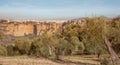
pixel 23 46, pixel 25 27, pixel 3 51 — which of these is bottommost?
pixel 25 27

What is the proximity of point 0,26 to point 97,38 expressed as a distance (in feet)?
383

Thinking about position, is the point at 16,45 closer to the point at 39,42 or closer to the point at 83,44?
the point at 39,42

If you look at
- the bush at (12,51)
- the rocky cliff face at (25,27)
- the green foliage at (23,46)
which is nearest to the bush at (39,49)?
the green foliage at (23,46)

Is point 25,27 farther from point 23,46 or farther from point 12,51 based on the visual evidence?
point 12,51

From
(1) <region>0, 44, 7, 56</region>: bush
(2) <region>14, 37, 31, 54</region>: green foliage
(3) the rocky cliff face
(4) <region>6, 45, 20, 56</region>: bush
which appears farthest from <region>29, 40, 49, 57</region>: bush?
(3) the rocky cliff face

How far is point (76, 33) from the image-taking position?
7688 centimetres

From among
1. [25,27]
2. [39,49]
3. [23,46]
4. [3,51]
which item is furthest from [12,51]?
[25,27]

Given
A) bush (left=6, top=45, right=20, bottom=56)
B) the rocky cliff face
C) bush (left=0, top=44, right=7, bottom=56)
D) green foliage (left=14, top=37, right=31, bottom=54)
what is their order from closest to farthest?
bush (left=0, top=44, right=7, bottom=56)
bush (left=6, top=45, right=20, bottom=56)
green foliage (left=14, top=37, right=31, bottom=54)
the rocky cliff face

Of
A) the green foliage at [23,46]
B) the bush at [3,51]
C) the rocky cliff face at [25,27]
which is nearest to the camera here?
the bush at [3,51]

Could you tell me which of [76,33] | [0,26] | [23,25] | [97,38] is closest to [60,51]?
[76,33]

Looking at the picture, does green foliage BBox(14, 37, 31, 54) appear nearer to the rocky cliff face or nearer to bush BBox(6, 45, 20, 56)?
bush BBox(6, 45, 20, 56)

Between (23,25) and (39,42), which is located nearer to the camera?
(39,42)

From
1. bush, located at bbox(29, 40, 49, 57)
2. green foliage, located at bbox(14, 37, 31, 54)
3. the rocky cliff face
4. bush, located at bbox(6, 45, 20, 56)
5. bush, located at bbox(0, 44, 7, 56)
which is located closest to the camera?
bush, located at bbox(29, 40, 49, 57)

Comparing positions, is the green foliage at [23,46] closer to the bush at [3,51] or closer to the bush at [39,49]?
the bush at [39,49]
